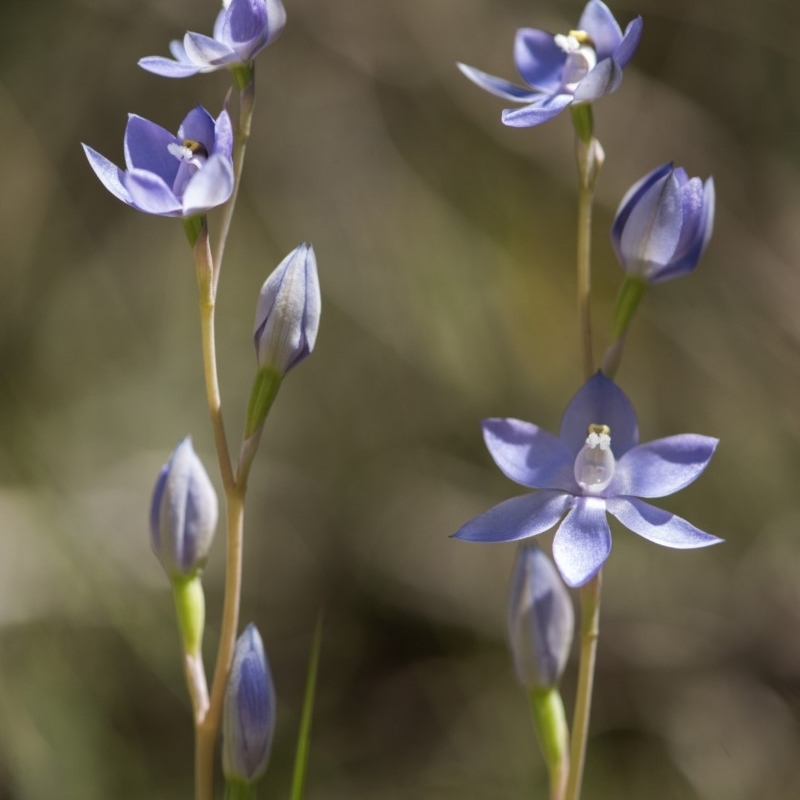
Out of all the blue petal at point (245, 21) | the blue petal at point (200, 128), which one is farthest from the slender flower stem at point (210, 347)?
the blue petal at point (245, 21)

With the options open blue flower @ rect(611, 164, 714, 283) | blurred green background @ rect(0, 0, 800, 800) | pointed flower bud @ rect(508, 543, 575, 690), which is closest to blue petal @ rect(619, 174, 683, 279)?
open blue flower @ rect(611, 164, 714, 283)

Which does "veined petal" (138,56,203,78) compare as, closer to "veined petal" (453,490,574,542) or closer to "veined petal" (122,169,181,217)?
"veined petal" (122,169,181,217)

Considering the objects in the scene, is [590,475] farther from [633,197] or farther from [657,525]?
[633,197]

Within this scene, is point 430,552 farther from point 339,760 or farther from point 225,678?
point 225,678

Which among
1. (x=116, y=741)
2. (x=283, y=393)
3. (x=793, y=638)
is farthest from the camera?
(x=283, y=393)

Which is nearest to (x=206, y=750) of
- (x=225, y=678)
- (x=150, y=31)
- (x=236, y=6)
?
(x=225, y=678)

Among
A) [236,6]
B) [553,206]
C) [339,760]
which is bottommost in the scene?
[339,760]

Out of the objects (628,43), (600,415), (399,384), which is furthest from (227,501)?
(399,384)
